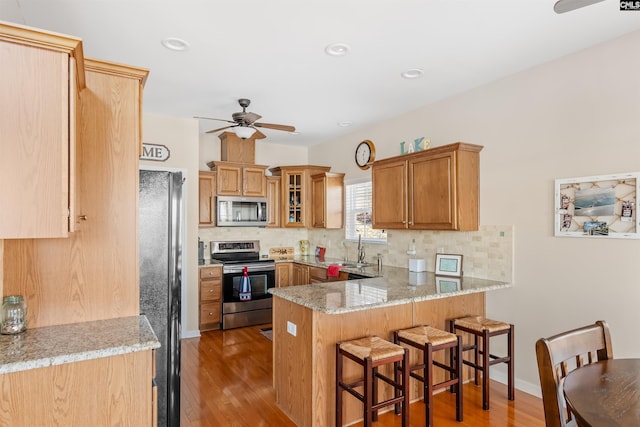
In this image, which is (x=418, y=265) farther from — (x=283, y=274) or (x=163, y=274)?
(x=163, y=274)

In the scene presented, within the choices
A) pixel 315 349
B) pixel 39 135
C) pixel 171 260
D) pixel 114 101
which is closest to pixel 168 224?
pixel 171 260

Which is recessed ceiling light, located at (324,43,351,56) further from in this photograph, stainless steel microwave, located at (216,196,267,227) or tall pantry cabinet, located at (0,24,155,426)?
stainless steel microwave, located at (216,196,267,227)

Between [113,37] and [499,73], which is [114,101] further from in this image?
[499,73]

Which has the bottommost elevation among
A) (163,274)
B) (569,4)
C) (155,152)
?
(163,274)

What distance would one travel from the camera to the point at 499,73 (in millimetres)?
3258

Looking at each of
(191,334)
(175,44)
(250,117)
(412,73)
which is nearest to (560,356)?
(412,73)

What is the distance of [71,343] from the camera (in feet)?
5.47

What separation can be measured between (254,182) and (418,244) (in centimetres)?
261

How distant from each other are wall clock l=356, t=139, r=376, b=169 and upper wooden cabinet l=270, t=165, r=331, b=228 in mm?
646

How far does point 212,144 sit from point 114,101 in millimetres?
3640

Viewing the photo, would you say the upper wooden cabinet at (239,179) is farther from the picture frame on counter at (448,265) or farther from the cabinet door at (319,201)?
the picture frame on counter at (448,265)

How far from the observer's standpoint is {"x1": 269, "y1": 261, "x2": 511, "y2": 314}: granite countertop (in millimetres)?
2504

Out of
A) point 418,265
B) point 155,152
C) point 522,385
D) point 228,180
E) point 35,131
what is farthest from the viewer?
point 228,180

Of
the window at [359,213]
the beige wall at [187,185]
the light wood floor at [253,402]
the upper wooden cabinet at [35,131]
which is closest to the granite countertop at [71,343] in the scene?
the upper wooden cabinet at [35,131]
